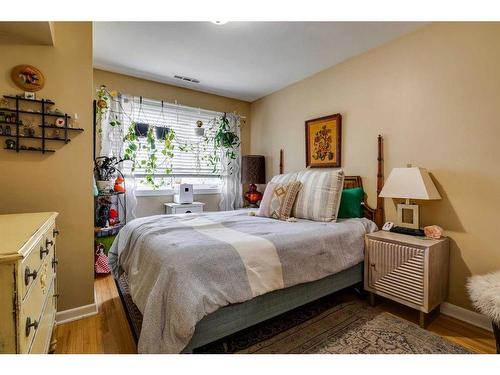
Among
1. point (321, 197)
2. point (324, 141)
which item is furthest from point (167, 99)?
point (321, 197)

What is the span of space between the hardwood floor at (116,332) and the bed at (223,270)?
0.35 meters

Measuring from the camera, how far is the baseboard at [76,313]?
1783mm

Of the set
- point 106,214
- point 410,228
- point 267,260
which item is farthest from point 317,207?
point 106,214

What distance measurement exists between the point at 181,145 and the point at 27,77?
1987 millimetres

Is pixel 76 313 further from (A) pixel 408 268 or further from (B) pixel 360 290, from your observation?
(A) pixel 408 268

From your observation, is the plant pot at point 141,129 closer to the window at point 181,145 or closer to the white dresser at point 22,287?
the window at point 181,145

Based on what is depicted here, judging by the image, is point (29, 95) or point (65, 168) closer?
point (29, 95)

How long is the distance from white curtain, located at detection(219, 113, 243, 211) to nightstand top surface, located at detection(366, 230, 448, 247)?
2.30m

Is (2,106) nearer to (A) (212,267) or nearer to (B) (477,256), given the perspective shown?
(A) (212,267)

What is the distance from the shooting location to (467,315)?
1.86 m

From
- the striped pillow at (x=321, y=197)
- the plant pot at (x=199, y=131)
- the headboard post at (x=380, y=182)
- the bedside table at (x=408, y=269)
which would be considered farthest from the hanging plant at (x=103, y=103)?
the bedside table at (x=408, y=269)

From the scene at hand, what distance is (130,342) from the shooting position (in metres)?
1.57

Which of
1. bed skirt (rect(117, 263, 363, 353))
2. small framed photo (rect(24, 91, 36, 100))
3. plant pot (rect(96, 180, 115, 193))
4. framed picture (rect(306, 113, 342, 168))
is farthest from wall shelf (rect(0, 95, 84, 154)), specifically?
framed picture (rect(306, 113, 342, 168))

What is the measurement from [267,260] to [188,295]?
0.52m
